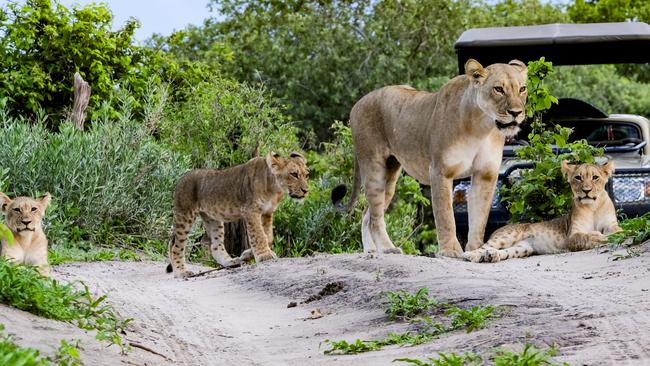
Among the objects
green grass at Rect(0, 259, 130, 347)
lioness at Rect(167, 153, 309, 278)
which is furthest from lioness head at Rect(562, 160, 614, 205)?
green grass at Rect(0, 259, 130, 347)

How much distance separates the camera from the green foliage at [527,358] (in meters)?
5.02

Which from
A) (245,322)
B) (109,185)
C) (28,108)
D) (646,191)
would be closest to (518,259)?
(646,191)

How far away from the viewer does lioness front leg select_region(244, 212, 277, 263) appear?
10789 millimetres

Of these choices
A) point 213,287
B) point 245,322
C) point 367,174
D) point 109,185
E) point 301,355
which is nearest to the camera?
point 301,355

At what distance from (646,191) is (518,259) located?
2.46 m

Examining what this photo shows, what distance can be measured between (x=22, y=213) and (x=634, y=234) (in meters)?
4.69

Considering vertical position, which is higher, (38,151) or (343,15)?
(343,15)

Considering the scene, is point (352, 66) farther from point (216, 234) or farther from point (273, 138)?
A: point (216, 234)

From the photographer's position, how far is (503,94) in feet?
31.9

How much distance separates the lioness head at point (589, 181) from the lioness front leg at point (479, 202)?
0.83 m

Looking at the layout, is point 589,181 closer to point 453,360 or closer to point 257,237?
point 257,237

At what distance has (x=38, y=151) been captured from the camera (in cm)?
1399

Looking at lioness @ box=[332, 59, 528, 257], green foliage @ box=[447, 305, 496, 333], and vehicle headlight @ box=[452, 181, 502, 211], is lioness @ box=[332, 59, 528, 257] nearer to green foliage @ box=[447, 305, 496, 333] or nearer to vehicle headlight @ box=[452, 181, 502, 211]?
vehicle headlight @ box=[452, 181, 502, 211]

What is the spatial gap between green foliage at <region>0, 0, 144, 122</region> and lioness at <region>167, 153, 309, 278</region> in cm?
668
